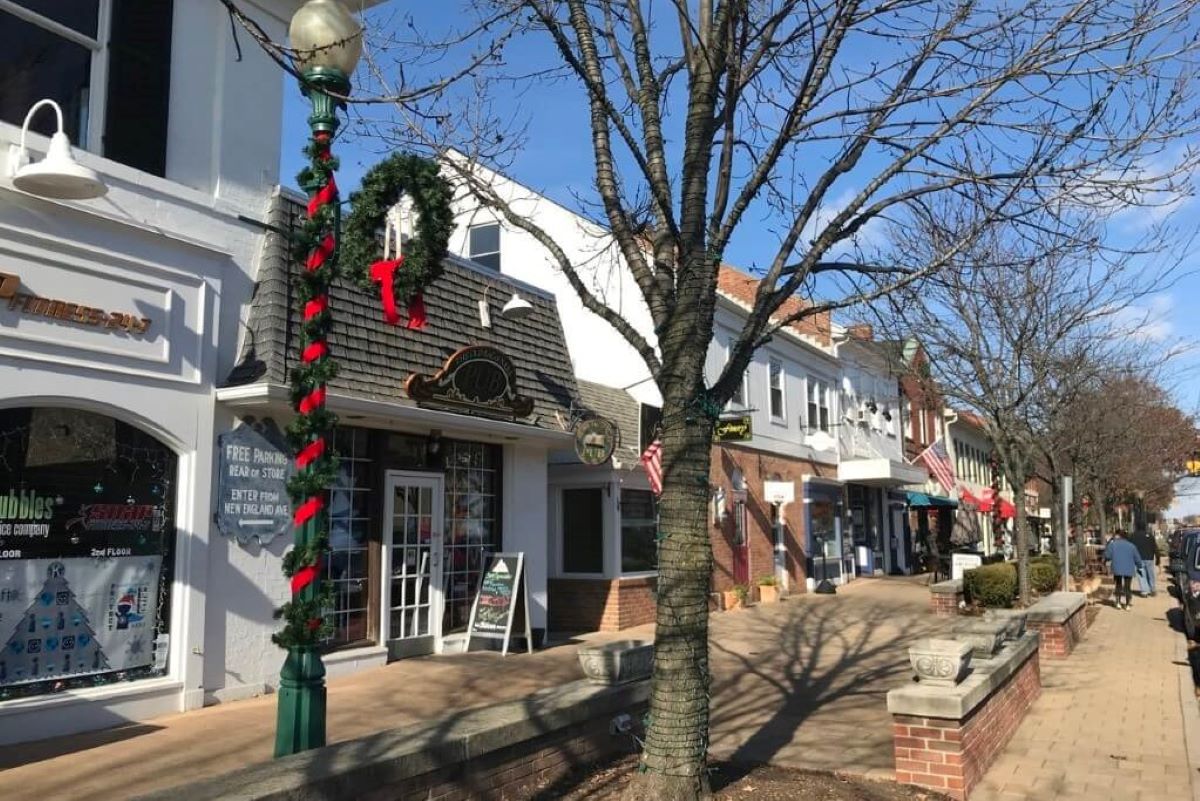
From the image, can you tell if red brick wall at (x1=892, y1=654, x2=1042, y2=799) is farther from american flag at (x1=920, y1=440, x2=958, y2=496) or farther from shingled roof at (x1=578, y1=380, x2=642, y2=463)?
american flag at (x1=920, y1=440, x2=958, y2=496)

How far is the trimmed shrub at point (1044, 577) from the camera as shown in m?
17.7

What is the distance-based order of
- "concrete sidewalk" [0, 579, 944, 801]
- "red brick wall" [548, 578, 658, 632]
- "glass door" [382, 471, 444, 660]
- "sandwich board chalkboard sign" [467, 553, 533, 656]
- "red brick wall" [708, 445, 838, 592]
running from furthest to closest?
"red brick wall" [708, 445, 838, 592], "red brick wall" [548, 578, 658, 632], "sandwich board chalkboard sign" [467, 553, 533, 656], "glass door" [382, 471, 444, 660], "concrete sidewalk" [0, 579, 944, 801]

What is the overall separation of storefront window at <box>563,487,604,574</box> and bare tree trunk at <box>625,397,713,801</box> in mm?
10160

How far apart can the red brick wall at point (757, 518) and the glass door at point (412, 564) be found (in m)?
6.35

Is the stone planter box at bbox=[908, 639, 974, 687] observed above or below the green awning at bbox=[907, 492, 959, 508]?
below

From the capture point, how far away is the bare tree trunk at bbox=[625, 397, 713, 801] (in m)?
4.91

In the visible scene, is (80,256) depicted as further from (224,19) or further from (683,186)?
(683,186)

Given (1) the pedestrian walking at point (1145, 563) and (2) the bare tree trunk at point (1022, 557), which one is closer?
(2) the bare tree trunk at point (1022, 557)

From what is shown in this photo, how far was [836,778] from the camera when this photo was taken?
6.04 meters

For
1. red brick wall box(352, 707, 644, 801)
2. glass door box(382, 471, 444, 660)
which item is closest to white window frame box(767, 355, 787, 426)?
glass door box(382, 471, 444, 660)

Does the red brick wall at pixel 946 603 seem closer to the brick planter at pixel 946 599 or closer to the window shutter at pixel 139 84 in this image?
the brick planter at pixel 946 599

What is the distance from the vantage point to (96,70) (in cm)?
809

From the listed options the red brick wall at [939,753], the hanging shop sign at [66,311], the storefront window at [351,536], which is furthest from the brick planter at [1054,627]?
the hanging shop sign at [66,311]

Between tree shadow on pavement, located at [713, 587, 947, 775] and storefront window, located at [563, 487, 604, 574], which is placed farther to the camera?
storefront window, located at [563, 487, 604, 574]
